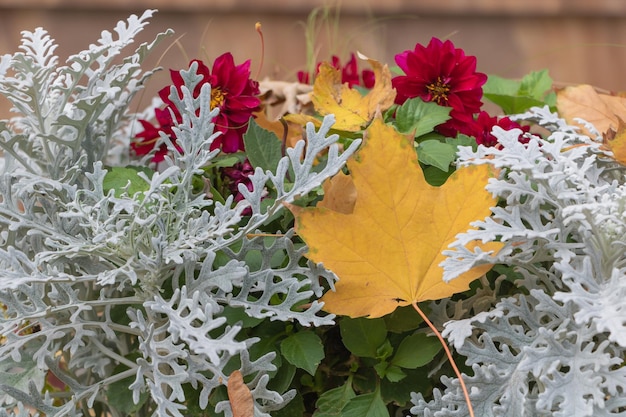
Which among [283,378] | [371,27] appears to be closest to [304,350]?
[283,378]

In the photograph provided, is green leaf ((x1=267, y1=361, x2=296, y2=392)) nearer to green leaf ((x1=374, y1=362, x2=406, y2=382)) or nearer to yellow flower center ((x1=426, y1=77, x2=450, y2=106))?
green leaf ((x1=374, y1=362, x2=406, y2=382))

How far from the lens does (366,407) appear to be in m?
0.38

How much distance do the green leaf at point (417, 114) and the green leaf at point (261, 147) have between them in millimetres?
74

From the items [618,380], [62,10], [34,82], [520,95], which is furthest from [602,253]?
[62,10]

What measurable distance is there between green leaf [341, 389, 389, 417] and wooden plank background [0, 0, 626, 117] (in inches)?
28.7

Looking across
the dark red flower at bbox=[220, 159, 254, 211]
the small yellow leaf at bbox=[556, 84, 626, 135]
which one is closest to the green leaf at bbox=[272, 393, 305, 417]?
the dark red flower at bbox=[220, 159, 254, 211]

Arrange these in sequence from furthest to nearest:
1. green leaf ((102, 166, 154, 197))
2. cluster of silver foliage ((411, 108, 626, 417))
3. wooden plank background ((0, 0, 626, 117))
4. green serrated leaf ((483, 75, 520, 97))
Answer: wooden plank background ((0, 0, 626, 117))
green serrated leaf ((483, 75, 520, 97))
green leaf ((102, 166, 154, 197))
cluster of silver foliage ((411, 108, 626, 417))

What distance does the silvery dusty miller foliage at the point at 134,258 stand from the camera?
1.14 ft

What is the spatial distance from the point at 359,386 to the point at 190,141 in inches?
6.4

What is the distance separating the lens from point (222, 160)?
16.9 inches

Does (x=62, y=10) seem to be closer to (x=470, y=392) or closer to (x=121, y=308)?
(x=121, y=308)

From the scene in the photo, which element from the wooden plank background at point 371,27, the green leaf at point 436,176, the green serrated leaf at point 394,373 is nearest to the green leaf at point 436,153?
the green leaf at point 436,176

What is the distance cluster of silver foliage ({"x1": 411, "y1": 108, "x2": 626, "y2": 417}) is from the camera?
312 mm

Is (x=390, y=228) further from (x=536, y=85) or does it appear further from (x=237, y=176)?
(x=536, y=85)
